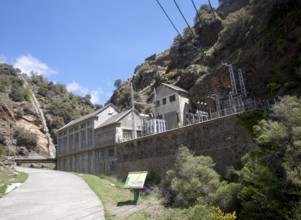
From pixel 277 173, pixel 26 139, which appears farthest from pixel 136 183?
pixel 26 139

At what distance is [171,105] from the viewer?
3691 centimetres

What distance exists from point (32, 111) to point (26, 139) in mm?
9968

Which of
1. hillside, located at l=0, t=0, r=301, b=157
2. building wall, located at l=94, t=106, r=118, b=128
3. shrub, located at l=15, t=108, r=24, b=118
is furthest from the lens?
shrub, located at l=15, t=108, r=24, b=118

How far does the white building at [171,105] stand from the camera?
1415 inches

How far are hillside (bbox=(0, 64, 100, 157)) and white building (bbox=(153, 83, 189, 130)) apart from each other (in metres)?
31.7

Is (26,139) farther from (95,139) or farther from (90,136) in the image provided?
(95,139)

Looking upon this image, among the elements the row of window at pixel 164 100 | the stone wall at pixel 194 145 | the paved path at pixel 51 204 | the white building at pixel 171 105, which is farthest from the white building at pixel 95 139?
the paved path at pixel 51 204

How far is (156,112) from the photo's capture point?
38250mm

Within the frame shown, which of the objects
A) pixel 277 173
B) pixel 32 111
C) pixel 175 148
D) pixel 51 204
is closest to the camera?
pixel 277 173

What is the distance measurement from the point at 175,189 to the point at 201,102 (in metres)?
20.1

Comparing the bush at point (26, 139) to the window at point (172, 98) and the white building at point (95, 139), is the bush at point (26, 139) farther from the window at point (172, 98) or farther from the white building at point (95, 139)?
the window at point (172, 98)

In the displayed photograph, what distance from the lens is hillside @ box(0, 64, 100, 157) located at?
194 ft

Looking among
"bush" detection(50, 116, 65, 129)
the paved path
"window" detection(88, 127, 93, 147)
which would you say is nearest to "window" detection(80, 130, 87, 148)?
"window" detection(88, 127, 93, 147)

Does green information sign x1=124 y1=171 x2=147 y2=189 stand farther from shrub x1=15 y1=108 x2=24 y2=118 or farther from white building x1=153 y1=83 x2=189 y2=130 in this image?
shrub x1=15 y1=108 x2=24 y2=118
